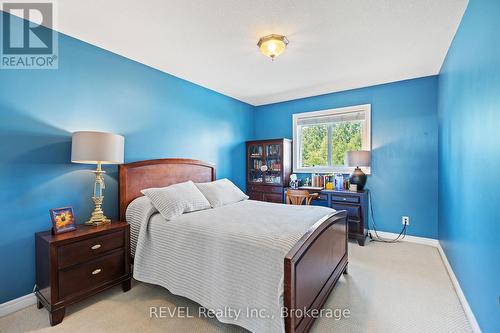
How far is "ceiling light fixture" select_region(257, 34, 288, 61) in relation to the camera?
2.32 meters

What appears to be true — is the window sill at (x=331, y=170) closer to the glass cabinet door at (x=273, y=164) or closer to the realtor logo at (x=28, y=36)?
the glass cabinet door at (x=273, y=164)

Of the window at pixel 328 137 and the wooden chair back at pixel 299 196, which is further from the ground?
Result: the window at pixel 328 137

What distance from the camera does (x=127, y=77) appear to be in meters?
2.81

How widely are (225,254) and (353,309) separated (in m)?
1.23

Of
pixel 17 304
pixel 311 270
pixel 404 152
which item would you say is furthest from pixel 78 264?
pixel 404 152

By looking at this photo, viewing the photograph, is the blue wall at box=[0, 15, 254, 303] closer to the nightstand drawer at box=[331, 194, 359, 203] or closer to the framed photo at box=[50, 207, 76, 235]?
the framed photo at box=[50, 207, 76, 235]

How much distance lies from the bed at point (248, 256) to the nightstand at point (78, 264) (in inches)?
6.9

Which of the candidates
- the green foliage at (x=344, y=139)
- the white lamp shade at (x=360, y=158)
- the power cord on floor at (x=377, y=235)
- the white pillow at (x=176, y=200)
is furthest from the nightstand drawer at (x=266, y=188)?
the white pillow at (x=176, y=200)

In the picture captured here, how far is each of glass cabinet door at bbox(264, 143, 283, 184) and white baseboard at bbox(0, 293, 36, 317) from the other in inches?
140

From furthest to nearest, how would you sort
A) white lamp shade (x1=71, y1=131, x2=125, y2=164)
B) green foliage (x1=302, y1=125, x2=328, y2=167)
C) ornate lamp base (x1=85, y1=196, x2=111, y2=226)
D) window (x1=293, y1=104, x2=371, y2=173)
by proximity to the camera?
green foliage (x1=302, y1=125, x2=328, y2=167) < window (x1=293, y1=104, x2=371, y2=173) < ornate lamp base (x1=85, y1=196, x2=111, y2=226) < white lamp shade (x1=71, y1=131, x2=125, y2=164)

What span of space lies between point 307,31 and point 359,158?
2113 mm

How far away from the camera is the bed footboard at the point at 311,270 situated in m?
1.36

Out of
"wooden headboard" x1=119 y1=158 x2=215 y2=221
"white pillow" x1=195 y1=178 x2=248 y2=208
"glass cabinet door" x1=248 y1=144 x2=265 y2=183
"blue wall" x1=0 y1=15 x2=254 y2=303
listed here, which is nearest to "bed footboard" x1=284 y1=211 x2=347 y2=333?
"white pillow" x1=195 y1=178 x2=248 y2=208

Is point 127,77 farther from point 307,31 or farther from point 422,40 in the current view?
point 422,40
